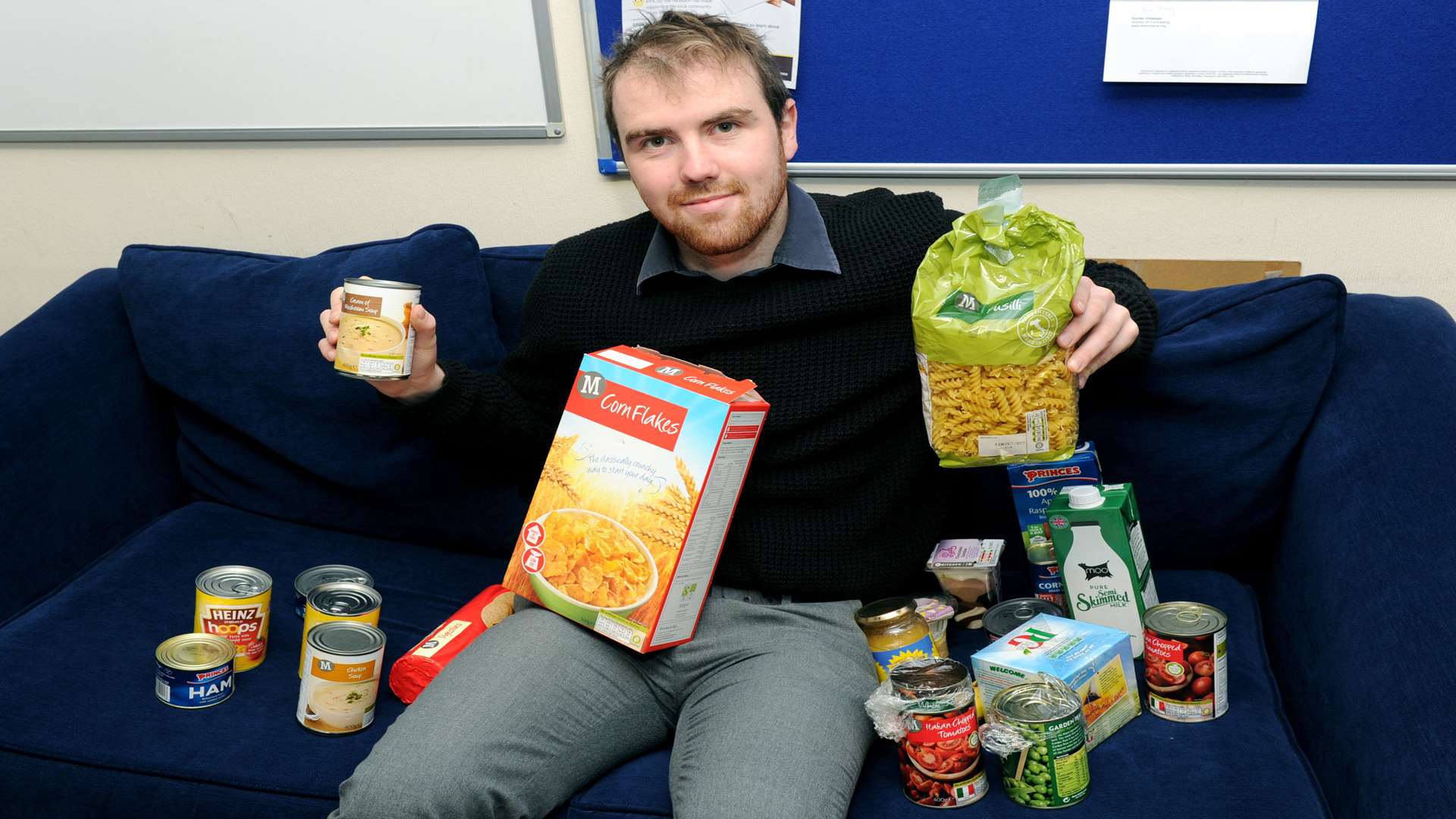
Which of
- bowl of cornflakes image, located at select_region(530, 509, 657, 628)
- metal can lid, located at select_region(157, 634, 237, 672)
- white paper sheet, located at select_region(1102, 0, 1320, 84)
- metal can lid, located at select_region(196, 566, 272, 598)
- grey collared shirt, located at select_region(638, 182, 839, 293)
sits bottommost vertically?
metal can lid, located at select_region(157, 634, 237, 672)

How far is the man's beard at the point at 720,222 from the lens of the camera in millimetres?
1539

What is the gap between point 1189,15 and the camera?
1916 millimetres

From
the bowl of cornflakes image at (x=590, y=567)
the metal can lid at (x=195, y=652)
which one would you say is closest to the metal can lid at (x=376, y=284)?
the bowl of cornflakes image at (x=590, y=567)

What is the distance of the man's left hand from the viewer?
1428 millimetres

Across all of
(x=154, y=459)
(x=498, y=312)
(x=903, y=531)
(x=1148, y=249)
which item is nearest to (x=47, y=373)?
(x=154, y=459)

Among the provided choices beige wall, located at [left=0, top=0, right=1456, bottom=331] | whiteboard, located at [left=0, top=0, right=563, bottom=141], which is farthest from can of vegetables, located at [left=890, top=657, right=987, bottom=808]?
whiteboard, located at [left=0, top=0, right=563, bottom=141]

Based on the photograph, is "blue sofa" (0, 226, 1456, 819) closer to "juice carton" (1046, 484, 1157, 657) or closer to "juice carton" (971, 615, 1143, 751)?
"juice carton" (971, 615, 1143, 751)

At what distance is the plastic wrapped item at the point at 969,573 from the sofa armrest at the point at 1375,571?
0.41 meters

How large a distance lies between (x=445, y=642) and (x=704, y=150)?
0.78 metres

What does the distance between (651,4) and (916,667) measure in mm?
1347

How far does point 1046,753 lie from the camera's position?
49.1 inches

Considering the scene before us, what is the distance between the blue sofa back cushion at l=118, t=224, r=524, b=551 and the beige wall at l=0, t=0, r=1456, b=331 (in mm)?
294

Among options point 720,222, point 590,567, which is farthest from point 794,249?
point 590,567

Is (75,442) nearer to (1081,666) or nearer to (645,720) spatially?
(645,720)
